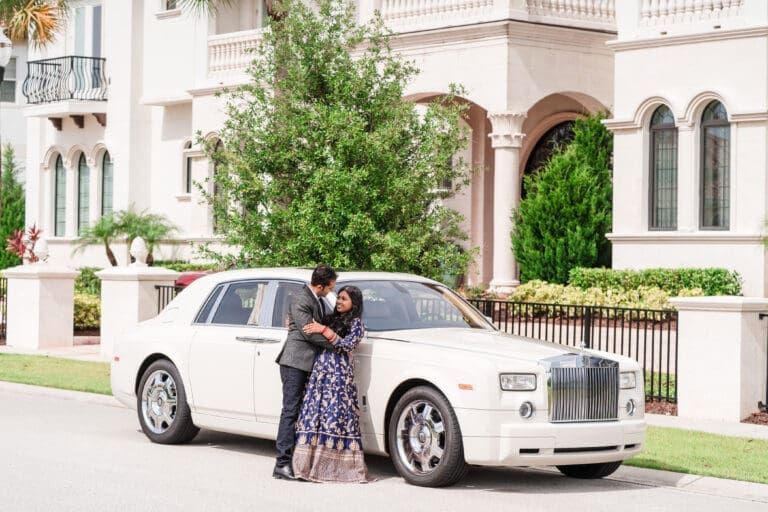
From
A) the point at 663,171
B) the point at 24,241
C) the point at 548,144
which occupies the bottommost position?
the point at 24,241

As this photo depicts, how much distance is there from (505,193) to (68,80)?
16045 millimetres

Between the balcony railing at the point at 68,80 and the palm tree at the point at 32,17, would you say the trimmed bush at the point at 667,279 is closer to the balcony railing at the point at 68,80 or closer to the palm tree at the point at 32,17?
the palm tree at the point at 32,17

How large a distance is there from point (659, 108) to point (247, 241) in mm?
9742

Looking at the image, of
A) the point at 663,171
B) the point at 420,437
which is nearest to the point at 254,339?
the point at 420,437

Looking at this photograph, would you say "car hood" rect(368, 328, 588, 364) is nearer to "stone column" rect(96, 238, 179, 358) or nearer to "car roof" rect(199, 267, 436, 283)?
"car roof" rect(199, 267, 436, 283)

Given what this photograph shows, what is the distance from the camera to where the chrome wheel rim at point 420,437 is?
10312 mm

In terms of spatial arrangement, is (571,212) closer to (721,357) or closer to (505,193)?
(505,193)

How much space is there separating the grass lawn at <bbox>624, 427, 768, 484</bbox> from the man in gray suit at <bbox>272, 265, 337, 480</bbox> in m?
2.92

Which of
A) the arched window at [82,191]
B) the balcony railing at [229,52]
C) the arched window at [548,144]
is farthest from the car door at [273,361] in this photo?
the arched window at [82,191]

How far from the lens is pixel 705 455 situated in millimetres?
12148

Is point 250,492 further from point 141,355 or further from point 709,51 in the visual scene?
point 709,51

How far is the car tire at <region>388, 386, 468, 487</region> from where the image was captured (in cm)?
1015

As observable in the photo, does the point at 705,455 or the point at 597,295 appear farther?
the point at 597,295

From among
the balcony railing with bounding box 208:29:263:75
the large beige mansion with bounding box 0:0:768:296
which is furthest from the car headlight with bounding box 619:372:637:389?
the balcony railing with bounding box 208:29:263:75
